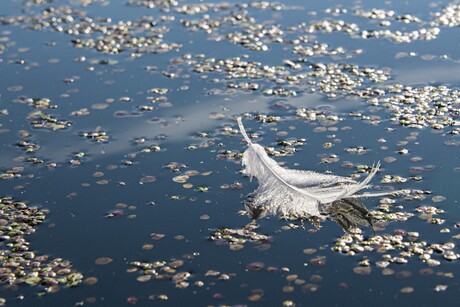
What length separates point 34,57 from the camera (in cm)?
1135

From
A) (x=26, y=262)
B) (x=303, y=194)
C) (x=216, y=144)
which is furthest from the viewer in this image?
(x=216, y=144)

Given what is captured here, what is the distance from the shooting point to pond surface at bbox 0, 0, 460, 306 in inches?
261

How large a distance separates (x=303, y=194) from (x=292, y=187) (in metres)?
0.11

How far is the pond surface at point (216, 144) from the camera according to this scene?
21.7 feet

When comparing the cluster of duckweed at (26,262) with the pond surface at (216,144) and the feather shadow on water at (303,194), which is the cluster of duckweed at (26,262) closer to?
the pond surface at (216,144)

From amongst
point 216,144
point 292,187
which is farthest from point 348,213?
point 216,144

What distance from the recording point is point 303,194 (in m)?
7.36

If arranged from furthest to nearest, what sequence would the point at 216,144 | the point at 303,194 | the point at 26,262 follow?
the point at 216,144
the point at 303,194
the point at 26,262

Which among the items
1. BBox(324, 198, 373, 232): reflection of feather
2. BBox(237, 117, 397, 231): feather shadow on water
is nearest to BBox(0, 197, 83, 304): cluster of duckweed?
BBox(237, 117, 397, 231): feather shadow on water

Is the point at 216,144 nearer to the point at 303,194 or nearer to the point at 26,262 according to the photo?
the point at 303,194

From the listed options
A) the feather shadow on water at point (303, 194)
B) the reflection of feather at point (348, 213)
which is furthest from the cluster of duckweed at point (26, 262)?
the reflection of feather at point (348, 213)

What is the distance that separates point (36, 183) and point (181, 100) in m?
2.31

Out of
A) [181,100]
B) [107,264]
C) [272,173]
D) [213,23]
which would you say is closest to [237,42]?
[213,23]

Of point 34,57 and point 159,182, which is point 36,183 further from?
point 34,57
